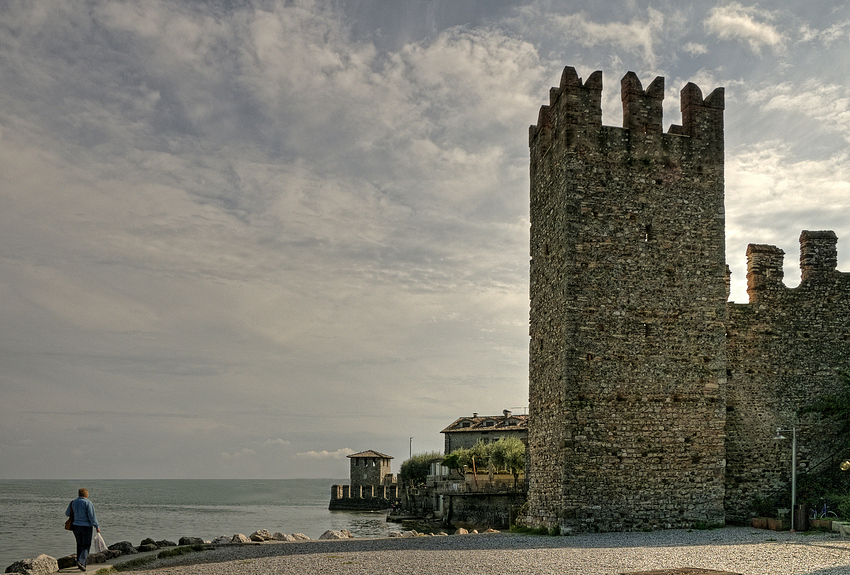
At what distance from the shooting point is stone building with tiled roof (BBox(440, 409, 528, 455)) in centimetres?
6047

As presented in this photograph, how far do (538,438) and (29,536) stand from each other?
2969 centimetres

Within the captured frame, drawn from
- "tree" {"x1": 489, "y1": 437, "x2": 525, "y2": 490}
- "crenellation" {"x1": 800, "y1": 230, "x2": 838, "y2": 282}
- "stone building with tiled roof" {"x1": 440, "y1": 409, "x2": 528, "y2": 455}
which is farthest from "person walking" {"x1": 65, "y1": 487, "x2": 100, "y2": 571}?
"stone building with tiled roof" {"x1": 440, "y1": 409, "x2": 528, "y2": 455}

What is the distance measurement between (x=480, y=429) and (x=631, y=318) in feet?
155

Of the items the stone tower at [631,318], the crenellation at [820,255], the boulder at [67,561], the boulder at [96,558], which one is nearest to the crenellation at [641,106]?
the stone tower at [631,318]

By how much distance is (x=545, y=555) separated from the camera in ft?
40.1

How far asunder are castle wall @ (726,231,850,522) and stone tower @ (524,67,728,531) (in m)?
1.48

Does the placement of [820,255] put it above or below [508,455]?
above

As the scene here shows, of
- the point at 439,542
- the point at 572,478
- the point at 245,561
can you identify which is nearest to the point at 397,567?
the point at 245,561

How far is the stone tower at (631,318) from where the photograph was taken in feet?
53.7

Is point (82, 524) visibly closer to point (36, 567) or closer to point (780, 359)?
point (36, 567)

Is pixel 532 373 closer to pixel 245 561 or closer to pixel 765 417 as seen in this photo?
pixel 765 417

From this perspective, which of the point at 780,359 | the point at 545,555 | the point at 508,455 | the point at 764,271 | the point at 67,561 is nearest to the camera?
the point at 545,555

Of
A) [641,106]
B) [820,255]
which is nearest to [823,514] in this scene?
[820,255]

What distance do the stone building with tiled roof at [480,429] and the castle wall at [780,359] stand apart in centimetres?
4061
